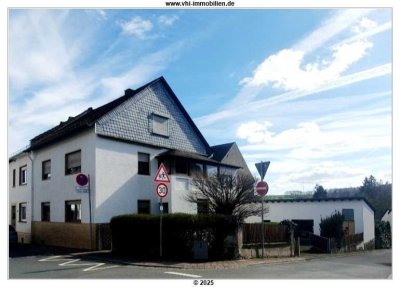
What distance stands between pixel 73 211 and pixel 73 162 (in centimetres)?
243

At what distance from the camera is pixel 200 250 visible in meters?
13.7

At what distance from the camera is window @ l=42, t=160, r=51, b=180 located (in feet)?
73.3

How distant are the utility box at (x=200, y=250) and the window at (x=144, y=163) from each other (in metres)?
8.04

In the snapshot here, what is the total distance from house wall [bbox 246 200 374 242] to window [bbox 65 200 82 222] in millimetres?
11694

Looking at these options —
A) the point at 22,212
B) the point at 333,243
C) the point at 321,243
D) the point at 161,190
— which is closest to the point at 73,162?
the point at 22,212

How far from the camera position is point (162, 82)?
2334 centimetres

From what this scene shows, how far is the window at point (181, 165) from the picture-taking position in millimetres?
21947

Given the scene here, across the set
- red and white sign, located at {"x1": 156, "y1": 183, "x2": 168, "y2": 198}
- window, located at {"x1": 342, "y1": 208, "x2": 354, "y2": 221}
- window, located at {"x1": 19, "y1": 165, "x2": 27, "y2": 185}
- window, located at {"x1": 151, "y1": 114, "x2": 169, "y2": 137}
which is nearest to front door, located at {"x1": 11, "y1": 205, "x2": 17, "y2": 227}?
window, located at {"x1": 19, "y1": 165, "x2": 27, "y2": 185}

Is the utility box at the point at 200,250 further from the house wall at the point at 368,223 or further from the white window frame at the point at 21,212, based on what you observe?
the house wall at the point at 368,223

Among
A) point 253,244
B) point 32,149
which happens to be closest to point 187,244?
point 253,244

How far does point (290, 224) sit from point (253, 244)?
3.13m

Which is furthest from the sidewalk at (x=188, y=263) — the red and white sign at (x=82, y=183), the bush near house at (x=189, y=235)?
the red and white sign at (x=82, y=183)

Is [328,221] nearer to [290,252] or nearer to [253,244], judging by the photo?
[290,252]

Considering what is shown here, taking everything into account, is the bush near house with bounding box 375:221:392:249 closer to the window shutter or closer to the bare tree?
the bare tree
